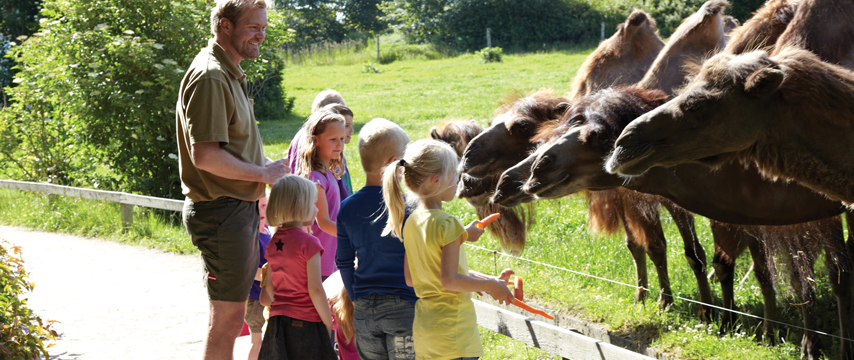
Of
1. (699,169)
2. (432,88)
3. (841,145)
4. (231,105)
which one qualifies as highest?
(231,105)

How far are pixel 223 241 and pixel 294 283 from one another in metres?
0.40

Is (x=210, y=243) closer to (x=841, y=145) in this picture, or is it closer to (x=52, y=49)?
(x=841, y=145)

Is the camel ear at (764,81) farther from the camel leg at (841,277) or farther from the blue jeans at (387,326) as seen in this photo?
the camel leg at (841,277)

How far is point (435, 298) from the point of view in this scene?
292 cm

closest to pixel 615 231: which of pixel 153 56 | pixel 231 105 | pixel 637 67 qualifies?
pixel 637 67

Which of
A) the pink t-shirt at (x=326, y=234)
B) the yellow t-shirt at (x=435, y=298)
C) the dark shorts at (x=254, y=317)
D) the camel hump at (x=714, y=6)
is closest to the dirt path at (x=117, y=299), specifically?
the dark shorts at (x=254, y=317)

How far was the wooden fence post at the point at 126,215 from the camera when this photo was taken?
912 cm

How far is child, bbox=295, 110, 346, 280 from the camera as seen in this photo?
A: 3.81 metres

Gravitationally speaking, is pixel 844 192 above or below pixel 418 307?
above

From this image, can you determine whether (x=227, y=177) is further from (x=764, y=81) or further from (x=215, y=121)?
(x=764, y=81)

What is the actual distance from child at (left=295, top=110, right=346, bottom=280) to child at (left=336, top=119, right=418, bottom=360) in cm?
60

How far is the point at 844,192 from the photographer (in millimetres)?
2916

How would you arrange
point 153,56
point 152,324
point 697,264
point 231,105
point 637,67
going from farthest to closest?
1. point 153,56
2. point 637,67
3. point 152,324
4. point 697,264
5. point 231,105

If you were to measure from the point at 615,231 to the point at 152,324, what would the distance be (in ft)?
13.2
